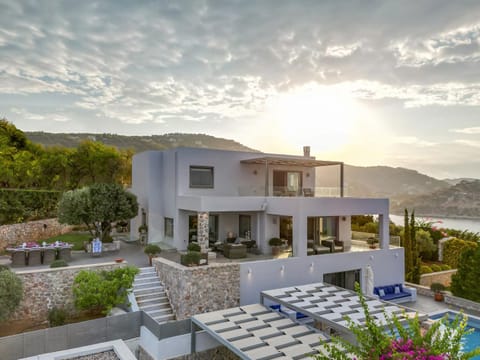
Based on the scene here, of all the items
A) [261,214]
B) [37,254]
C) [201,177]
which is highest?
[201,177]

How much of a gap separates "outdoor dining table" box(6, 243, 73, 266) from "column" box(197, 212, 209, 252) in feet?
22.2

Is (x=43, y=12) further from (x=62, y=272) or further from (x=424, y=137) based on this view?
(x=424, y=137)

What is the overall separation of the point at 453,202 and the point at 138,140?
8727cm

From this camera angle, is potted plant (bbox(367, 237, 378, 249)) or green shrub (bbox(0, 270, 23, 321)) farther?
potted plant (bbox(367, 237, 378, 249))

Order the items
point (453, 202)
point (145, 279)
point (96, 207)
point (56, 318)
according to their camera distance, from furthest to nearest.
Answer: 1. point (453, 202)
2. point (96, 207)
3. point (145, 279)
4. point (56, 318)

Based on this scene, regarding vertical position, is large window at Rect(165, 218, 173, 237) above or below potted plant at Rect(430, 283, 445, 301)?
above

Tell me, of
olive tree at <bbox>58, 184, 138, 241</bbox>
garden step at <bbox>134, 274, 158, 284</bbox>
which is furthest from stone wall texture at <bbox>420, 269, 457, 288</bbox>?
olive tree at <bbox>58, 184, 138, 241</bbox>

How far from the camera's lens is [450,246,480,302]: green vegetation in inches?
696

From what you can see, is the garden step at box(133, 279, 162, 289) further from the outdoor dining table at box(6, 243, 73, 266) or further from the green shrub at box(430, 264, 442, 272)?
the green shrub at box(430, 264, 442, 272)

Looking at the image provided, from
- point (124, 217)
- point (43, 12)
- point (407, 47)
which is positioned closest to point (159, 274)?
point (124, 217)

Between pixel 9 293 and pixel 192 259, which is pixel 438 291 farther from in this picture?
pixel 9 293

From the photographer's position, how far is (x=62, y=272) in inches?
564

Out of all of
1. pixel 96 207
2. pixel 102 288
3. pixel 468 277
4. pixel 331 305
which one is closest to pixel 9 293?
pixel 102 288

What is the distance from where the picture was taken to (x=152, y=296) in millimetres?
15188
